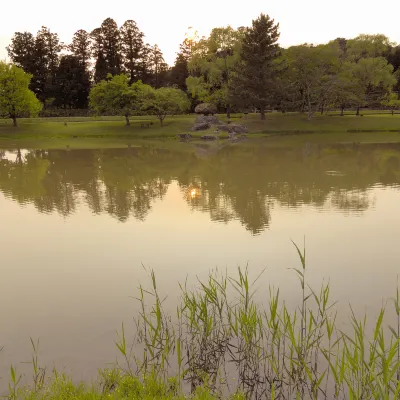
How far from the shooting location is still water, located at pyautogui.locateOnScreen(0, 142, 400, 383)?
847 centimetres

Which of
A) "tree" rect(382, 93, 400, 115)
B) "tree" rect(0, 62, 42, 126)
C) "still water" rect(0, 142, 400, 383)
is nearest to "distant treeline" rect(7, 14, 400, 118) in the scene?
"tree" rect(382, 93, 400, 115)

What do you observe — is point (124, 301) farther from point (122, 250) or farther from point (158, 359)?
point (122, 250)

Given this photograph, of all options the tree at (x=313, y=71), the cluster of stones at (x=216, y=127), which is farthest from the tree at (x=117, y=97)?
the tree at (x=313, y=71)

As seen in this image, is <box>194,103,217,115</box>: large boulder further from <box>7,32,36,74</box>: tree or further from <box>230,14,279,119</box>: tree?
<box>7,32,36,74</box>: tree

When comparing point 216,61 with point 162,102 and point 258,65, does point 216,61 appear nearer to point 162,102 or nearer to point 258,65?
point 258,65

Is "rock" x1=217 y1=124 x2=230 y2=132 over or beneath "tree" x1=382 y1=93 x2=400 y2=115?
beneath

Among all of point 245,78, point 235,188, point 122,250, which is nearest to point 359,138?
point 245,78

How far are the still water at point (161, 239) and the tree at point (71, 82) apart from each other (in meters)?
56.1

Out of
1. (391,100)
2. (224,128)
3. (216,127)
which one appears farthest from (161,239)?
(391,100)

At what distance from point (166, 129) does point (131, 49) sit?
35.4 metres

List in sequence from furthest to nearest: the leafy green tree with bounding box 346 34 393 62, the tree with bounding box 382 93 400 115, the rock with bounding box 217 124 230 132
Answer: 1. the leafy green tree with bounding box 346 34 393 62
2. the tree with bounding box 382 93 400 115
3. the rock with bounding box 217 124 230 132

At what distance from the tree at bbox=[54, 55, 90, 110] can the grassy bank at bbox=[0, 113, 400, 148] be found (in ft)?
55.4

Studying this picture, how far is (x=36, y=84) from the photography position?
8131 centimetres

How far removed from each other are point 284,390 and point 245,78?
58.1 m
